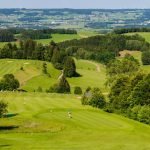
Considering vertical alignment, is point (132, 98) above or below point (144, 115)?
below

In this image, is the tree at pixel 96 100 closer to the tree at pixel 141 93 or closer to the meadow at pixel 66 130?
the meadow at pixel 66 130

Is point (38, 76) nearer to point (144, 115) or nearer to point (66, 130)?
point (144, 115)

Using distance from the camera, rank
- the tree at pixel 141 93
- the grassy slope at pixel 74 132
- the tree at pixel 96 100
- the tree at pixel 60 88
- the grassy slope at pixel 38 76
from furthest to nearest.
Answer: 1. the grassy slope at pixel 38 76
2. the tree at pixel 60 88
3. the tree at pixel 96 100
4. the tree at pixel 141 93
5. the grassy slope at pixel 74 132

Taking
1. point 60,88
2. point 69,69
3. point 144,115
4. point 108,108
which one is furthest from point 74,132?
point 69,69

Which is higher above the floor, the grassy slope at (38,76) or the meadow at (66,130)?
the meadow at (66,130)

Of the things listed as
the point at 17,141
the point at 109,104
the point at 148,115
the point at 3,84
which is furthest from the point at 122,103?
the point at 3,84

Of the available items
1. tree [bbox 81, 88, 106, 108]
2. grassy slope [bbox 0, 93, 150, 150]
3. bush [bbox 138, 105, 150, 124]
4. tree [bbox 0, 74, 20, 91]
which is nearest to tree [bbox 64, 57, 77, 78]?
tree [bbox 0, 74, 20, 91]

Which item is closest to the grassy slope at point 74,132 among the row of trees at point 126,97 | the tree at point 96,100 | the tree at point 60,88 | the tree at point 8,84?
the row of trees at point 126,97

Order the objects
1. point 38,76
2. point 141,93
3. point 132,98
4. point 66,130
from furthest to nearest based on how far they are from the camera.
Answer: point 38,76 < point 141,93 < point 132,98 < point 66,130

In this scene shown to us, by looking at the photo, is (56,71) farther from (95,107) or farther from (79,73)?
(95,107)
